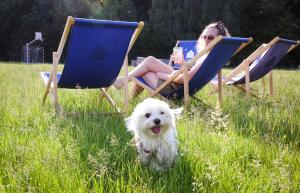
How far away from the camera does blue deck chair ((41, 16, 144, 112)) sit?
154 inches

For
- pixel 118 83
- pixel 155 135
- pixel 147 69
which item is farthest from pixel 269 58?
pixel 155 135

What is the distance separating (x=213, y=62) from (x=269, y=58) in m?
1.64

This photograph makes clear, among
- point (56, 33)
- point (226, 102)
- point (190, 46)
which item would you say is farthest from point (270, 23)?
point (226, 102)

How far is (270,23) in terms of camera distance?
81.7 feet

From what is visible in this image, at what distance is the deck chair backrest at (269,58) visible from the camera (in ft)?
19.4

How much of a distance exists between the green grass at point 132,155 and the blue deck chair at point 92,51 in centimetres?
48

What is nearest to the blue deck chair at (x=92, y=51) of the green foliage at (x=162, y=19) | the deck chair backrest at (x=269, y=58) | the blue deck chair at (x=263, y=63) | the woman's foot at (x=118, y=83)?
the woman's foot at (x=118, y=83)

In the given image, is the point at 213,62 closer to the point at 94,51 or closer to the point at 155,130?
the point at 94,51

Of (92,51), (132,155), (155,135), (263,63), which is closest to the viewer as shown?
(132,155)

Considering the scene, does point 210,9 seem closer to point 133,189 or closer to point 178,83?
point 178,83

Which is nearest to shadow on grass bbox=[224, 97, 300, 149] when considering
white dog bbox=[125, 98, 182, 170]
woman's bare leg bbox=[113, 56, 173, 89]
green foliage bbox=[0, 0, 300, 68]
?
white dog bbox=[125, 98, 182, 170]

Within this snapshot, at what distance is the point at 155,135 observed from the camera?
277 cm

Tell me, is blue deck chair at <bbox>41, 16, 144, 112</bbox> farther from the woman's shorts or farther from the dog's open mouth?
the dog's open mouth

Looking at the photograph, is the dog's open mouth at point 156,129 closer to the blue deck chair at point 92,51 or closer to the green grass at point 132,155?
the green grass at point 132,155
